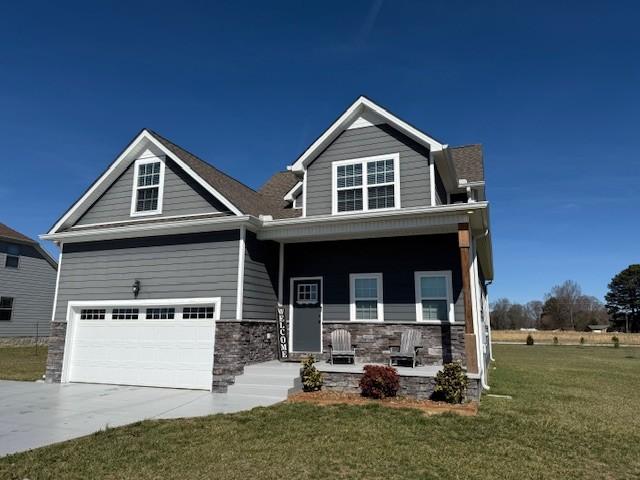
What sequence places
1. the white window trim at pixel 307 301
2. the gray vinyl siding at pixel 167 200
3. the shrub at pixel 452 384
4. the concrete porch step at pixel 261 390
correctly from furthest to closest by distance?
1. the white window trim at pixel 307 301
2. the gray vinyl siding at pixel 167 200
3. the concrete porch step at pixel 261 390
4. the shrub at pixel 452 384

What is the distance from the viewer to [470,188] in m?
12.9

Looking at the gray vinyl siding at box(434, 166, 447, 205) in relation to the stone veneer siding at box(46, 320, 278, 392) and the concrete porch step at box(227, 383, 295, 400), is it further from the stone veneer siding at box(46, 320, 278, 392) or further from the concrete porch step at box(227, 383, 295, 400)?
the concrete porch step at box(227, 383, 295, 400)

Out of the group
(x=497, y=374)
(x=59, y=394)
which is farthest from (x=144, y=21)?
(x=497, y=374)

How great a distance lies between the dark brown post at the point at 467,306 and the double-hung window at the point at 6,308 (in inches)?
1041

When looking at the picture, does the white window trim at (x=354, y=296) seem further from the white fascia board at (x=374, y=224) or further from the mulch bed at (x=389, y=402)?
the mulch bed at (x=389, y=402)

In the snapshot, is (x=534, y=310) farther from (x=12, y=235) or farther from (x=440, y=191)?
(x=12, y=235)

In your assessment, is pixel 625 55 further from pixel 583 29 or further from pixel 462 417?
pixel 462 417

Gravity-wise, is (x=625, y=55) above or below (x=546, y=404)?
above

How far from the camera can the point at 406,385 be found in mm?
9227

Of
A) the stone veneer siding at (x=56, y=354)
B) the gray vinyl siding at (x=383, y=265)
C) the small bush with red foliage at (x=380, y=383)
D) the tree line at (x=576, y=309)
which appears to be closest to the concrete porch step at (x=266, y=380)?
the small bush with red foliage at (x=380, y=383)

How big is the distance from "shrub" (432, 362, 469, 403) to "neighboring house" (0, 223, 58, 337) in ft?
85.1

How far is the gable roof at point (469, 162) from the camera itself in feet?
44.2

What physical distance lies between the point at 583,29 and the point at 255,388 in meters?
12.3

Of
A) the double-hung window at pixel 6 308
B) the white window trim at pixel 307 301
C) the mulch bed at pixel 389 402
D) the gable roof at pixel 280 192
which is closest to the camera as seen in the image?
the mulch bed at pixel 389 402
